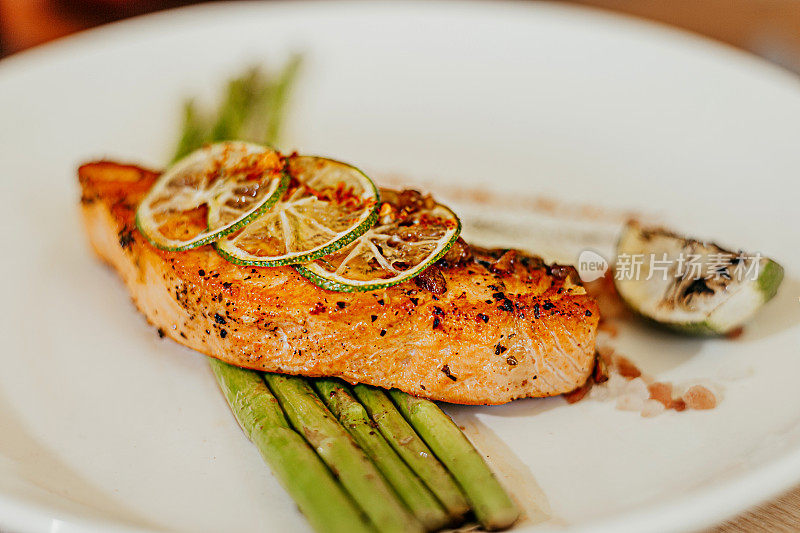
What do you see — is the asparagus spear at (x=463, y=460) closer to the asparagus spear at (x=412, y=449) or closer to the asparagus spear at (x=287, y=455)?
the asparagus spear at (x=412, y=449)

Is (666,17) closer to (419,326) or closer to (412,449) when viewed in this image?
(419,326)

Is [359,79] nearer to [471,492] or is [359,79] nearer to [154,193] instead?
[154,193]

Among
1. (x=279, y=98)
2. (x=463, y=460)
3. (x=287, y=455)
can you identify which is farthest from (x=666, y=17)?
(x=287, y=455)

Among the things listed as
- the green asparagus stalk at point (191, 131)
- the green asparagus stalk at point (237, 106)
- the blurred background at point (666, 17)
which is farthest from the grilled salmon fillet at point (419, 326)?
the blurred background at point (666, 17)

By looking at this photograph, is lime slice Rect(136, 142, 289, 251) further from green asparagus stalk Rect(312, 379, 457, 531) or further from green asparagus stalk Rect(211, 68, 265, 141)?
green asparagus stalk Rect(211, 68, 265, 141)

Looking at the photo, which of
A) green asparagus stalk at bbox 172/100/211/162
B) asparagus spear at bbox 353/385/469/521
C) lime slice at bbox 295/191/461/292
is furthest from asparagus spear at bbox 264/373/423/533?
green asparagus stalk at bbox 172/100/211/162

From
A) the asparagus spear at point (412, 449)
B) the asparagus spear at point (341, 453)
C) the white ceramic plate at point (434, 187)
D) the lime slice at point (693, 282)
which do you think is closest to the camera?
the asparagus spear at point (341, 453)
